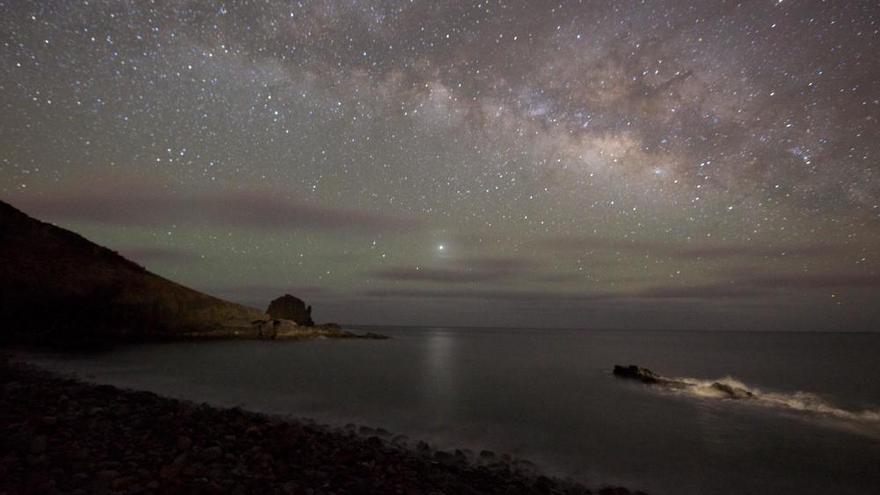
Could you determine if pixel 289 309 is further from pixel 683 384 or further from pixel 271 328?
pixel 683 384

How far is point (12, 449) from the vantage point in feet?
19.6

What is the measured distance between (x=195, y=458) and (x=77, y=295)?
154 feet

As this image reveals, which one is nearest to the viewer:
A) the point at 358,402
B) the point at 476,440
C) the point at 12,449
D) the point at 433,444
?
the point at 12,449

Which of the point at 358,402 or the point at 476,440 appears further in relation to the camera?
the point at 358,402

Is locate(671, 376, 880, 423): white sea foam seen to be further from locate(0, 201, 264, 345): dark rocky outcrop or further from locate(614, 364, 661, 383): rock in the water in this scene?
locate(0, 201, 264, 345): dark rocky outcrop

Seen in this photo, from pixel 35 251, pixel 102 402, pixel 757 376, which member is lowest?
pixel 757 376

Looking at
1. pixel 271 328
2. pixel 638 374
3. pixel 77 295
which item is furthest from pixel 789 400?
pixel 77 295

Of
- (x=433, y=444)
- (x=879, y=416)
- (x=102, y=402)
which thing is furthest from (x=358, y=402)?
(x=879, y=416)

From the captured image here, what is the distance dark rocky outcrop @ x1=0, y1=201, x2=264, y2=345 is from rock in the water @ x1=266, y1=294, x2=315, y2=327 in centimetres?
2769

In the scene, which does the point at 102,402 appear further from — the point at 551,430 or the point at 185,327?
the point at 185,327

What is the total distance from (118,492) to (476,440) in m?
10.4

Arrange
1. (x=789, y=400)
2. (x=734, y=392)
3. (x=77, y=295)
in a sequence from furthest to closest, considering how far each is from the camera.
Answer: (x=77, y=295) < (x=734, y=392) < (x=789, y=400)

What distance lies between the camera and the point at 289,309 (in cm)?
8319

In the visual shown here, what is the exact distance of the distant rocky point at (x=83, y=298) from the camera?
119 feet
